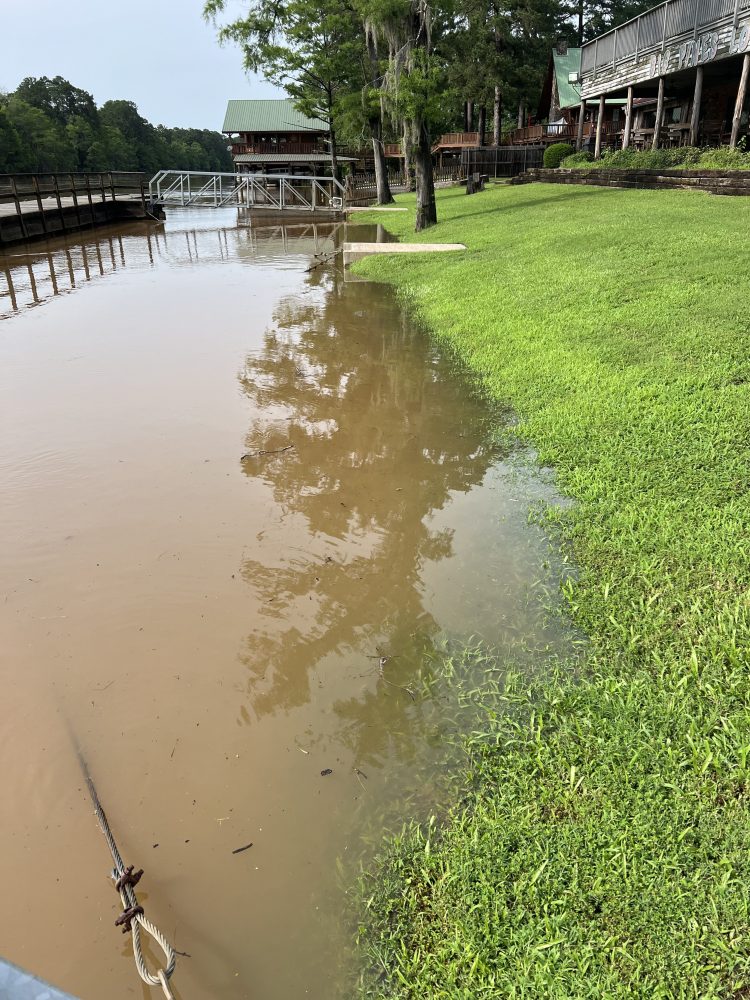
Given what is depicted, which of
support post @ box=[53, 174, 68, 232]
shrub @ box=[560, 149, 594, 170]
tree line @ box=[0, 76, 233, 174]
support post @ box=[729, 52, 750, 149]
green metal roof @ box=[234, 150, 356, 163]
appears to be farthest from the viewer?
tree line @ box=[0, 76, 233, 174]

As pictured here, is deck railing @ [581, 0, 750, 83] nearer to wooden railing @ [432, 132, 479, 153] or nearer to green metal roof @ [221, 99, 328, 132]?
wooden railing @ [432, 132, 479, 153]

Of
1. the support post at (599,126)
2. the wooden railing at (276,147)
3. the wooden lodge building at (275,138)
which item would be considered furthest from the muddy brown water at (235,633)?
the wooden railing at (276,147)

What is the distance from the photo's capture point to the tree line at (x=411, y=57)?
17562 mm

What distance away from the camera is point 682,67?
1900 cm

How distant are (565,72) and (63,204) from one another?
2956 cm

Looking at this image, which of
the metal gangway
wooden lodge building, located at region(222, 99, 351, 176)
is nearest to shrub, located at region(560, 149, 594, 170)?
the metal gangway

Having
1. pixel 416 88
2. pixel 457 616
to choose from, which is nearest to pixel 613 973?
pixel 457 616

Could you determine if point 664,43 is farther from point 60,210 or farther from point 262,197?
point 262,197

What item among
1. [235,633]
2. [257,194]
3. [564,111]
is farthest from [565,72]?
[235,633]

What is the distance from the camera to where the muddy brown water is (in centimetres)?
248

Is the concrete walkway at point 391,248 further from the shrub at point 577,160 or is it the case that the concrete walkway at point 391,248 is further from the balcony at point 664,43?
the shrub at point 577,160

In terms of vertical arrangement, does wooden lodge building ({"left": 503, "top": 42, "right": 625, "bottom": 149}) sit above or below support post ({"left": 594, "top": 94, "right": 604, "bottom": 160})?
above

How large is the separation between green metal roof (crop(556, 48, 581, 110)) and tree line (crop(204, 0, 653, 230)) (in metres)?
3.59

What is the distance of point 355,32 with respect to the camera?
32656mm
